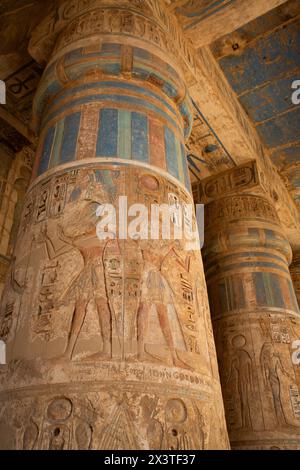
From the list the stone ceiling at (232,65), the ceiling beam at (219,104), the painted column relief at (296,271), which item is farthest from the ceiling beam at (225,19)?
the painted column relief at (296,271)

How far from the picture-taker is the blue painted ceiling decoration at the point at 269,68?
208 inches

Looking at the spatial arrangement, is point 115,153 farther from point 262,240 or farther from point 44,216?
point 262,240

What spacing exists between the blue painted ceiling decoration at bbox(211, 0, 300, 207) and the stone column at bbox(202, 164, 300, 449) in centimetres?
106

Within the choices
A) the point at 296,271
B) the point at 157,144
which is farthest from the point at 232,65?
the point at 296,271

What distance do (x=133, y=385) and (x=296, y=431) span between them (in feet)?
9.62

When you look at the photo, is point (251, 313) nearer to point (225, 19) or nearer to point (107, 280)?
point (107, 280)

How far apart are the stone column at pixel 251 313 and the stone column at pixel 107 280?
2.28 m

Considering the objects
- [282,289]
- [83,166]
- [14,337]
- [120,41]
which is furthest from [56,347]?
[282,289]

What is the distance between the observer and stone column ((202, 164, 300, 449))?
402cm

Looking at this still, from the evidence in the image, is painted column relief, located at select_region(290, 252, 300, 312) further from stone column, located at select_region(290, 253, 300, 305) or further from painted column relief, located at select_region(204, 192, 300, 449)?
painted column relief, located at select_region(204, 192, 300, 449)

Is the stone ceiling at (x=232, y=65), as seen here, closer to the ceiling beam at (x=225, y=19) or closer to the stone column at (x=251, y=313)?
the ceiling beam at (x=225, y=19)

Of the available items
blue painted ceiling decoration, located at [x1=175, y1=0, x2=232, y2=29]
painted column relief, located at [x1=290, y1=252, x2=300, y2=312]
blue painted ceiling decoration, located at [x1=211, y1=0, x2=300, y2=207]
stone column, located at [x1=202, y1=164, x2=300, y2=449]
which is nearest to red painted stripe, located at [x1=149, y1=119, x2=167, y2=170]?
blue painted ceiling decoration, located at [x1=175, y1=0, x2=232, y2=29]

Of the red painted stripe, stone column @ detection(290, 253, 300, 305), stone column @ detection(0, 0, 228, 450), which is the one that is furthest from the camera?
stone column @ detection(290, 253, 300, 305)

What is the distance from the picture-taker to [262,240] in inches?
208
